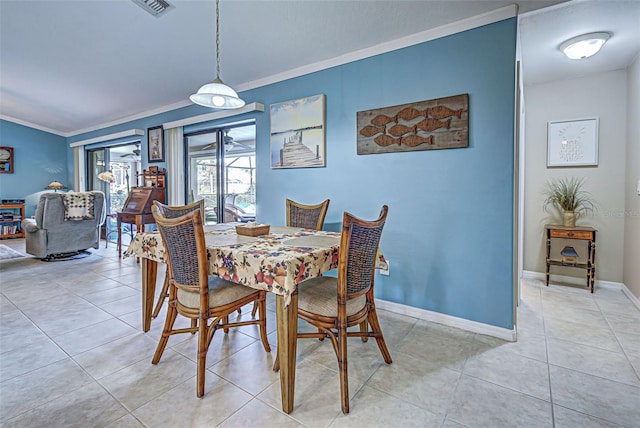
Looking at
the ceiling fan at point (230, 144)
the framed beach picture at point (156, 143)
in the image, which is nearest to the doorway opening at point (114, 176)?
the framed beach picture at point (156, 143)

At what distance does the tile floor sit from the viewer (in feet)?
4.99

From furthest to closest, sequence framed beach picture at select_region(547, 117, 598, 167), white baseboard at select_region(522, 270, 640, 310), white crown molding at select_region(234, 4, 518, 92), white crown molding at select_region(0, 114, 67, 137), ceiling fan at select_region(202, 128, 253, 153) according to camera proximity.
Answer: white crown molding at select_region(0, 114, 67, 137) < ceiling fan at select_region(202, 128, 253, 153) < framed beach picture at select_region(547, 117, 598, 167) < white baseboard at select_region(522, 270, 640, 310) < white crown molding at select_region(234, 4, 518, 92)

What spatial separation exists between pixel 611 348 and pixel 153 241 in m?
3.18

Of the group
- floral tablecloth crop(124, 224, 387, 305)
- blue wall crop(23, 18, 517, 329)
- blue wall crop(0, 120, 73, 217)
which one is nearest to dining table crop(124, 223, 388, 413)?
floral tablecloth crop(124, 224, 387, 305)

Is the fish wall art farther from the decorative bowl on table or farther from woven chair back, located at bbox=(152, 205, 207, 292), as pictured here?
woven chair back, located at bbox=(152, 205, 207, 292)

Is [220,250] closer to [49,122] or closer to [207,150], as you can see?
[207,150]

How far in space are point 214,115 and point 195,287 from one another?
10.2 ft

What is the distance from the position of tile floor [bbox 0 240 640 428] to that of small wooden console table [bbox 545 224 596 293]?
21.2 inches

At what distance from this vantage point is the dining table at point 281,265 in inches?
58.5

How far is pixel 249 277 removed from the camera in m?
1.59

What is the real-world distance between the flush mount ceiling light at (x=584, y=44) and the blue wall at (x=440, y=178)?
838 millimetres

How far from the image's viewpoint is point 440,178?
260cm

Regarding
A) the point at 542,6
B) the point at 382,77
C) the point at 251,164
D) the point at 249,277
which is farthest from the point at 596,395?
the point at 251,164

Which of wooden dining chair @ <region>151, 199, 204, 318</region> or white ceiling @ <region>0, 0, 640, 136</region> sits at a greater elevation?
white ceiling @ <region>0, 0, 640, 136</region>
